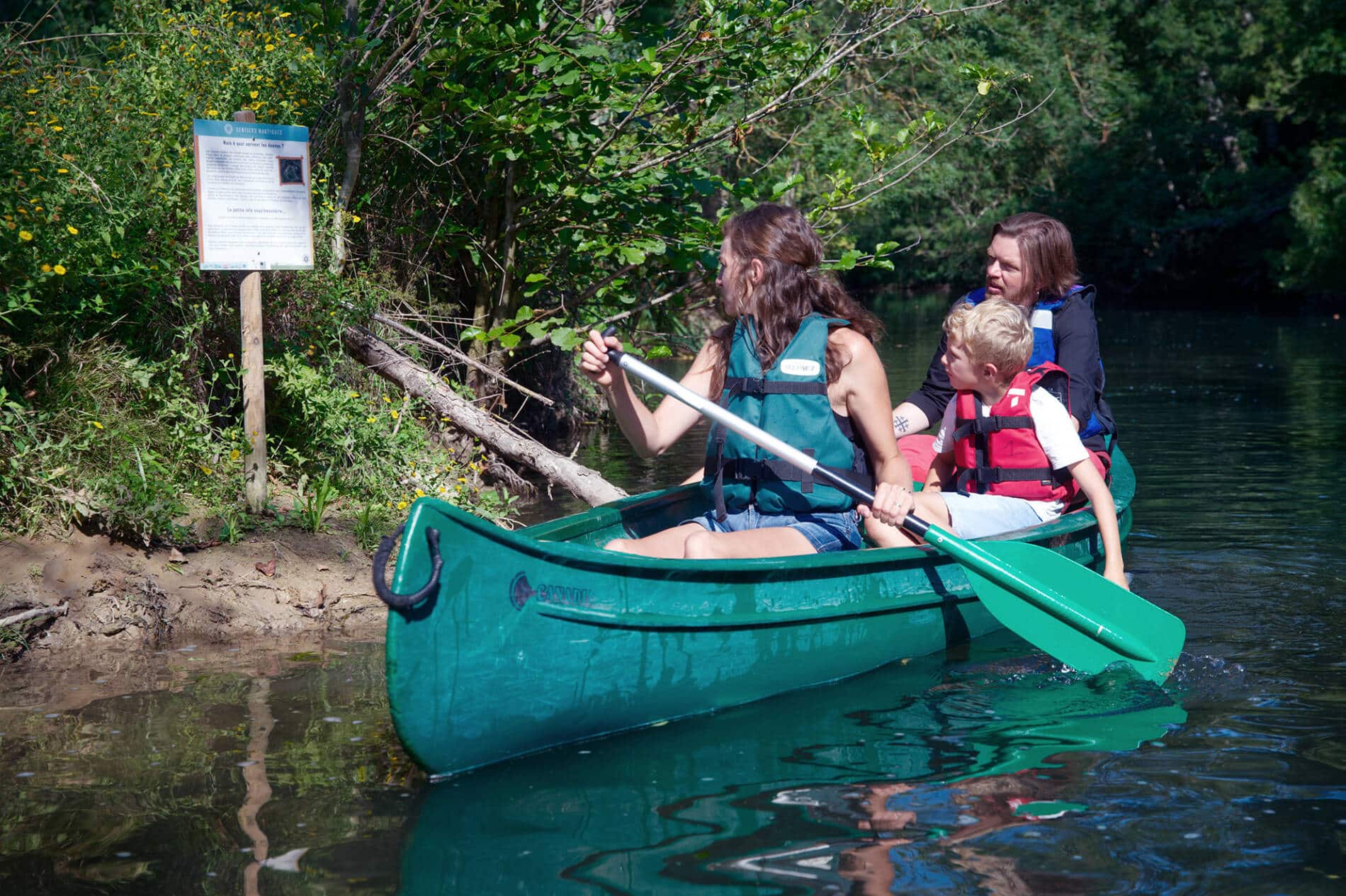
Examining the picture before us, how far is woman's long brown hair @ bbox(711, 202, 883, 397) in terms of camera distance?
3.89 m

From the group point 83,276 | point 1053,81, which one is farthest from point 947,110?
point 83,276

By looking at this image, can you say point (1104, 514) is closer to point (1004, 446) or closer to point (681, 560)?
point (1004, 446)

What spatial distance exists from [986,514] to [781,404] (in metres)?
1.12

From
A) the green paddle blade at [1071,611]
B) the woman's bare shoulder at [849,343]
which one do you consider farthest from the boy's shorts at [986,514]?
the woman's bare shoulder at [849,343]

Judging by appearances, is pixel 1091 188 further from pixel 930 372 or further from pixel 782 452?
pixel 782 452

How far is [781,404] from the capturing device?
4.07 m

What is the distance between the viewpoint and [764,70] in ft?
21.4

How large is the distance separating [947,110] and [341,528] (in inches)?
733

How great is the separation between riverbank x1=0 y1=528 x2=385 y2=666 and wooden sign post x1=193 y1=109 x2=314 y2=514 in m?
0.35

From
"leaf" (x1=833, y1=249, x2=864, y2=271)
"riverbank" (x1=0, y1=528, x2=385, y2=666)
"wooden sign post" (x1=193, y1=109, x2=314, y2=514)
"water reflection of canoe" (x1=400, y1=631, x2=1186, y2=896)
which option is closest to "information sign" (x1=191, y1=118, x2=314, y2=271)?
"wooden sign post" (x1=193, y1=109, x2=314, y2=514)

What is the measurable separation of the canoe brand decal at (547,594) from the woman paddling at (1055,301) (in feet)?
7.17

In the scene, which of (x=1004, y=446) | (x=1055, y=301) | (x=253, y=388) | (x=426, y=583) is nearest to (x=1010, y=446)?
(x=1004, y=446)

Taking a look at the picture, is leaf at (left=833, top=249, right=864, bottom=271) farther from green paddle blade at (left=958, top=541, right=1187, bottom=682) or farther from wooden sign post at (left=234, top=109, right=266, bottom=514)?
wooden sign post at (left=234, top=109, right=266, bottom=514)

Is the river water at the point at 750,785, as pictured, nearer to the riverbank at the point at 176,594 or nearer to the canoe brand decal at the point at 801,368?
the riverbank at the point at 176,594
